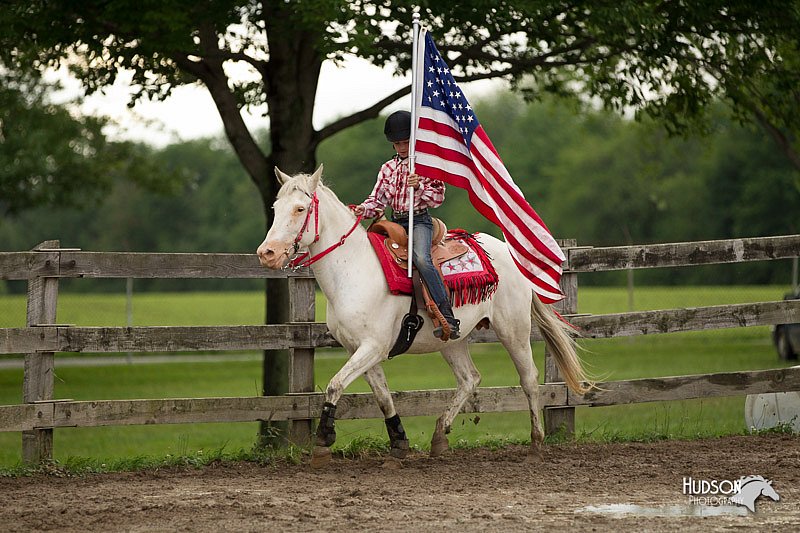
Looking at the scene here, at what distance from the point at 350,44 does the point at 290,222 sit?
2302 millimetres

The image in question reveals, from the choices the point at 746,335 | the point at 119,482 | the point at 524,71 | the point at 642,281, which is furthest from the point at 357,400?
the point at 642,281

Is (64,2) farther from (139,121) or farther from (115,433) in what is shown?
(139,121)

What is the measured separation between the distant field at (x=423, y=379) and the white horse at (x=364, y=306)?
894 mm

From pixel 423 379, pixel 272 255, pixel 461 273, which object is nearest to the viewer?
pixel 272 255

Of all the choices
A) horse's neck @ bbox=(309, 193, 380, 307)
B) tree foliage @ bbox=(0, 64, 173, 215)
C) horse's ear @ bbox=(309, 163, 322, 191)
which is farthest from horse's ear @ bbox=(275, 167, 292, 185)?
tree foliage @ bbox=(0, 64, 173, 215)

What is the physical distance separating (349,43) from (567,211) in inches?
2547

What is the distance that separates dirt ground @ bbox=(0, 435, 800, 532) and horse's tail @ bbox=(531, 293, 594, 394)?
0.60 m

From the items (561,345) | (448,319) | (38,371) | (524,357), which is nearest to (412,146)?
(448,319)

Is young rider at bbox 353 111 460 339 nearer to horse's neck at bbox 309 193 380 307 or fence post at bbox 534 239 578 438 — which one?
horse's neck at bbox 309 193 380 307

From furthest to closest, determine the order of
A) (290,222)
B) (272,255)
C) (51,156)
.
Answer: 1. (51,156)
2. (290,222)
3. (272,255)

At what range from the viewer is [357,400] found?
8.06 metres

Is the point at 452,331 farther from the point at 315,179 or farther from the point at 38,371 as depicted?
the point at 38,371

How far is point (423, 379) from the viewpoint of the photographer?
1906 cm

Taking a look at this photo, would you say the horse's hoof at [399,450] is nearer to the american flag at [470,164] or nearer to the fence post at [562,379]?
the american flag at [470,164]
